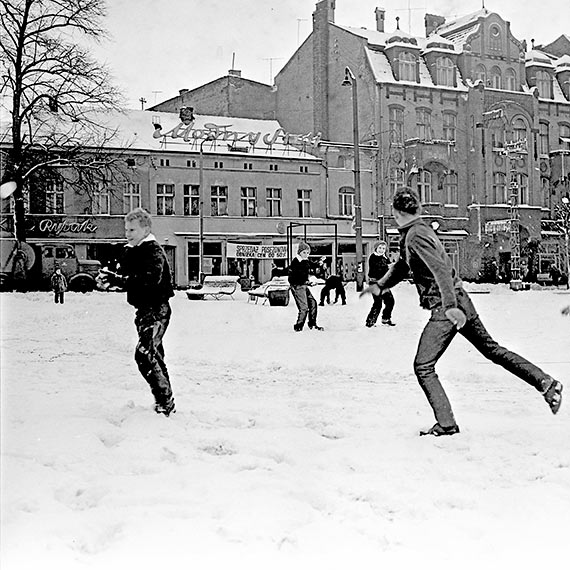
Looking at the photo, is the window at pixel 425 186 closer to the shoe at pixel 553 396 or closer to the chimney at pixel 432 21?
the chimney at pixel 432 21

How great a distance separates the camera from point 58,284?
2.39 metres

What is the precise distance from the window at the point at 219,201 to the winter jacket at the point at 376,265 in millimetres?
904

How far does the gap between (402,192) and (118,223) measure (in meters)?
0.95

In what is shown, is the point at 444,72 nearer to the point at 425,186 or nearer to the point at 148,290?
the point at 425,186

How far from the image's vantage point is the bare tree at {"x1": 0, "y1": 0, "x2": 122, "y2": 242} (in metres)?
2.33

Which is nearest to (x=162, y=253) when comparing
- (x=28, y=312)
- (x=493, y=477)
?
(x=28, y=312)

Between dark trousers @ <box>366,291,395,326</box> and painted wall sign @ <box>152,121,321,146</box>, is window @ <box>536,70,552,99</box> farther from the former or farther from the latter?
dark trousers @ <box>366,291,395,326</box>

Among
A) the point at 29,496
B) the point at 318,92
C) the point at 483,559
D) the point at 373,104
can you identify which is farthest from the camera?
the point at 318,92

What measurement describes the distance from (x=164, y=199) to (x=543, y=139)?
1.80 metres

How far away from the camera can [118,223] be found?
104 inches

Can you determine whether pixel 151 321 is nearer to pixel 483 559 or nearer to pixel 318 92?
pixel 483 559

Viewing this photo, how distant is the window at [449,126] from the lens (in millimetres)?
3350

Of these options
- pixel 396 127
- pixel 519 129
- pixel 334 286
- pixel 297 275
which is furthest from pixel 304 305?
pixel 519 129

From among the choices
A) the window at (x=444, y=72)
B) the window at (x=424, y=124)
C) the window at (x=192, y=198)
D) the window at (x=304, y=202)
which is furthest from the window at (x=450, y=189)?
the window at (x=192, y=198)
